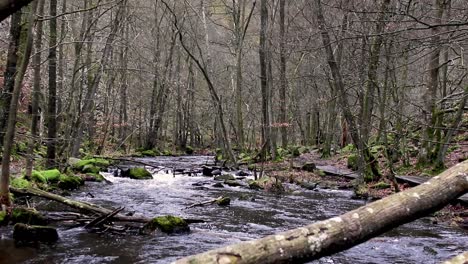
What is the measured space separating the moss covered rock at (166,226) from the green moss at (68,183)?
5550 millimetres

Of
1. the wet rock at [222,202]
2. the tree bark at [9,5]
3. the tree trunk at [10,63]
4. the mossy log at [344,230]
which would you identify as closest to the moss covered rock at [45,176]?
the tree trunk at [10,63]

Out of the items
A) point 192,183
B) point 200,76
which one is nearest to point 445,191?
point 192,183

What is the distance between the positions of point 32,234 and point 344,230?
615 cm

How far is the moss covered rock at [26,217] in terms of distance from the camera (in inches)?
316

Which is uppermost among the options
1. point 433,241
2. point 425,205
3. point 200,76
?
point 200,76

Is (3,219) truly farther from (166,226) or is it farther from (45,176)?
(45,176)

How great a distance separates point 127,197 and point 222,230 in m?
4.51

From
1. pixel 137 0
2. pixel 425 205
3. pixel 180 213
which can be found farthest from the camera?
pixel 137 0

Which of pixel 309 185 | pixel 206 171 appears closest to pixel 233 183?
pixel 309 185

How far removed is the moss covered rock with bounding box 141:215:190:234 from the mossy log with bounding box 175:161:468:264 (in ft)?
19.2

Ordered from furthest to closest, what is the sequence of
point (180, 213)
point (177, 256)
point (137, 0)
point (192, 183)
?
point (137, 0) → point (192, 183) → point (180, 213) → point (177, 256)

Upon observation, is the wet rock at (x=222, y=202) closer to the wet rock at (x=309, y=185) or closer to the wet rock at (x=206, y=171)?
the wet rock at (x=309, y=185)

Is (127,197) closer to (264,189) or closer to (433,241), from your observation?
(264,189)

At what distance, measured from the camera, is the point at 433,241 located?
8203mm
